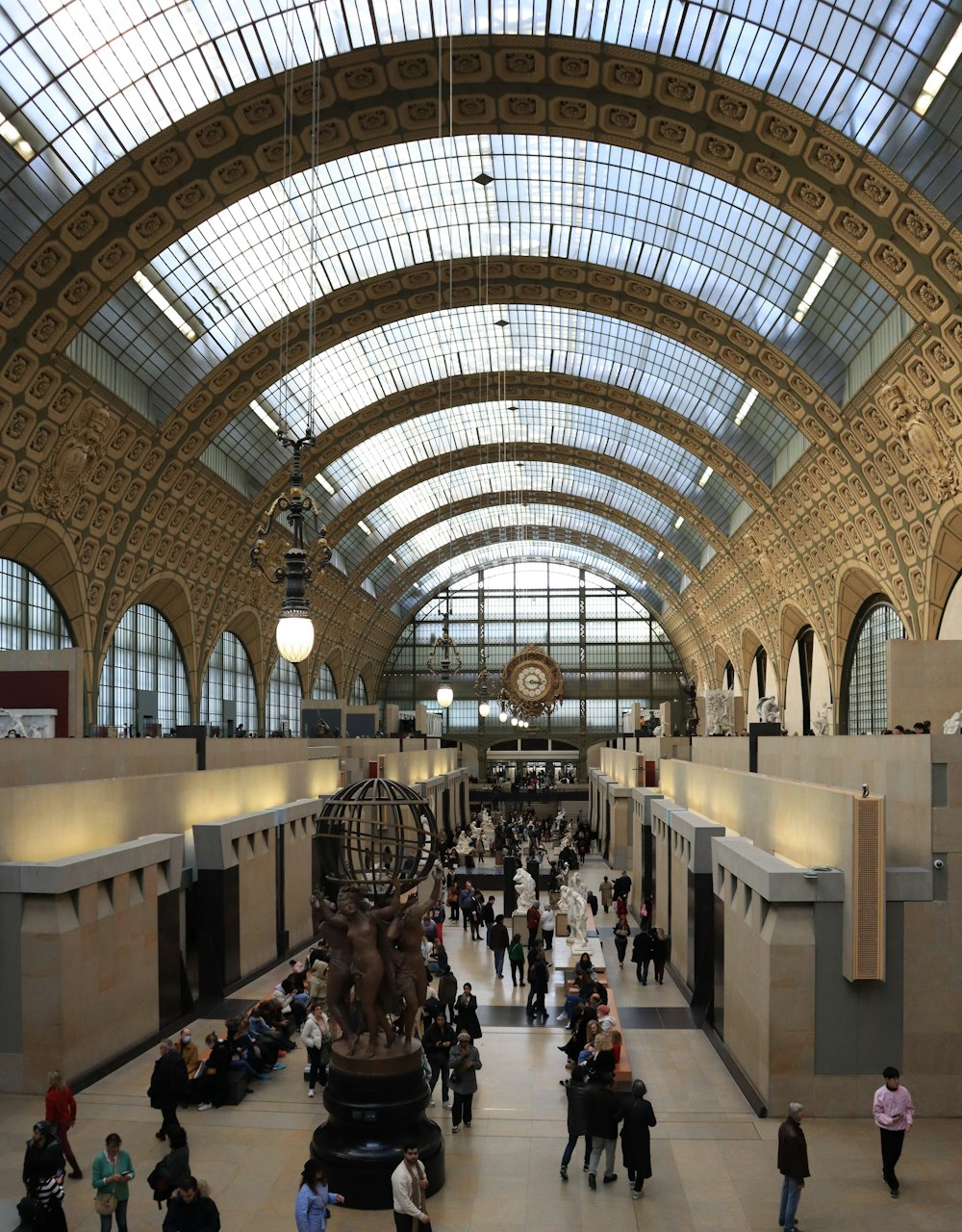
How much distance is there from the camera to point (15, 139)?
69.6 feet

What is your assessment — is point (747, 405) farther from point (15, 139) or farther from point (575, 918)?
point (15, 139)

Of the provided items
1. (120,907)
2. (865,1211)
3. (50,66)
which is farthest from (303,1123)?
(50,66)

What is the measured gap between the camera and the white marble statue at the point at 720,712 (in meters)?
36.5

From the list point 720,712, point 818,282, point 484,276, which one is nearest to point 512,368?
point 484,276

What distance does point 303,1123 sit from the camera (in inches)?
495

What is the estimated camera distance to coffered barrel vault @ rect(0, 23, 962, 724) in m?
22.0

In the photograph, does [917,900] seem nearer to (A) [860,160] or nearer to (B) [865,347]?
(A) [860,160]

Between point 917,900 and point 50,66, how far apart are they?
66.9 feet

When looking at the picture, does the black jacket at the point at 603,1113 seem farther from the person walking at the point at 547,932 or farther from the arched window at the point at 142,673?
the arched window at the point at 142,673

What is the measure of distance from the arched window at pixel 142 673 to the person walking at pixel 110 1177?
25.4 meters

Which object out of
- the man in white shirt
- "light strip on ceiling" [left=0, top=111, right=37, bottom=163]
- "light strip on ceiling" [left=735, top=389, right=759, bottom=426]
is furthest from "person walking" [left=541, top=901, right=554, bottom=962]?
"light strip on ceiling" [left=735, top=389, right=759, bottom=426]

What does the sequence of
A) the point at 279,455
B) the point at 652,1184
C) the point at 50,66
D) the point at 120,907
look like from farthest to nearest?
the point at 279,455, the point at 50,66, the point at 120,907, the point at 652,1184

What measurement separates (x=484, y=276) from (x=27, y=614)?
16.3 metres

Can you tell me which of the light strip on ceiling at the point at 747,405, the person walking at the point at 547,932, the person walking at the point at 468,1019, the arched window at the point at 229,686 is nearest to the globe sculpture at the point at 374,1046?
the person walking at the point at 468,1019
